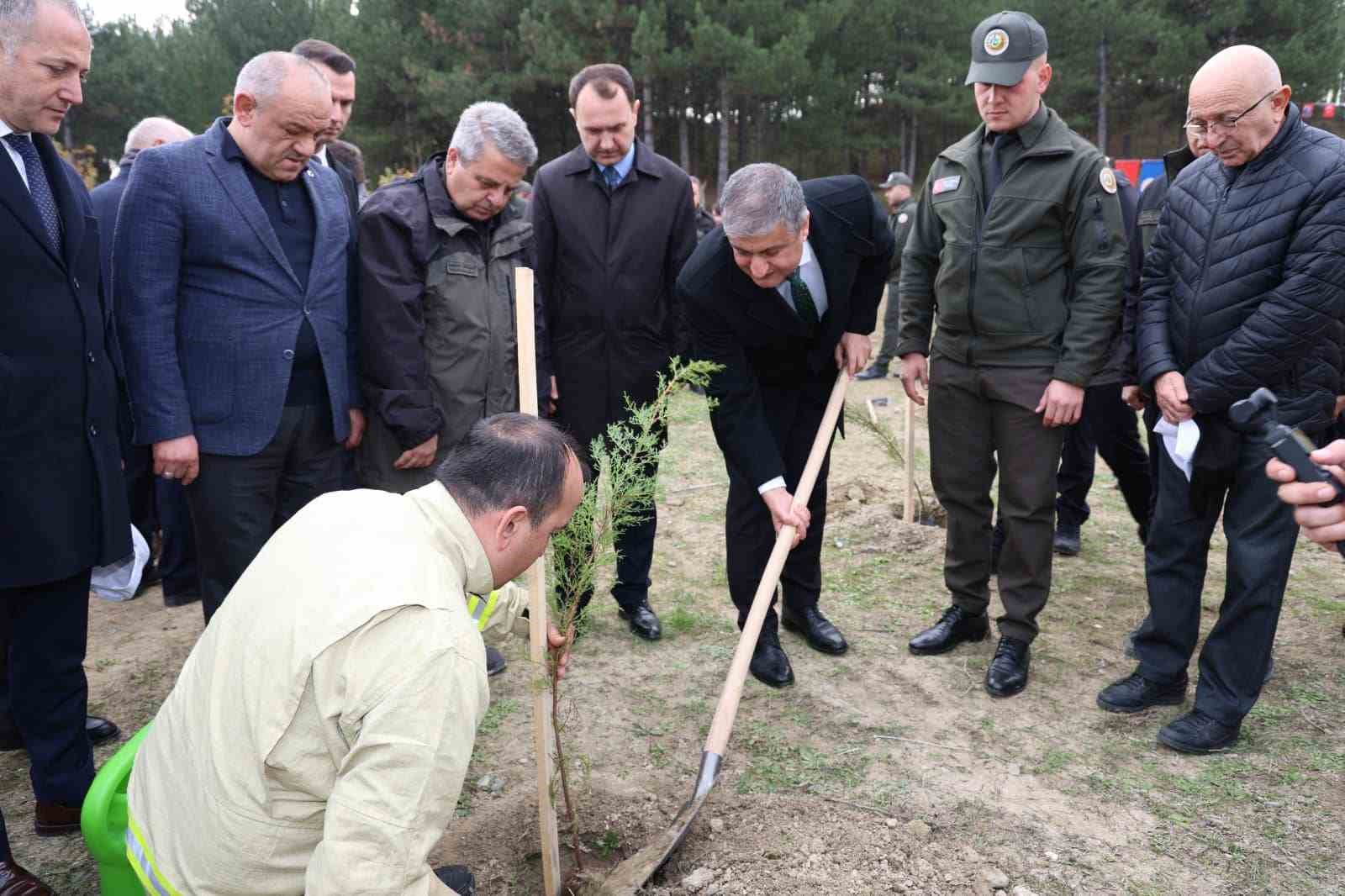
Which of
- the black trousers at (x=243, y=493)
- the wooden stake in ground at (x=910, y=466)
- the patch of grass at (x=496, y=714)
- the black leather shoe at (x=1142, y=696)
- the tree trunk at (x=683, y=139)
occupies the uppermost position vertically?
the tree trunk at (x=683, y=139)

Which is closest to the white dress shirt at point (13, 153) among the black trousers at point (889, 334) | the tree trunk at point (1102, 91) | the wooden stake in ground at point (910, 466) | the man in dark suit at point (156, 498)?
the man in dark suit at point (156, 498)

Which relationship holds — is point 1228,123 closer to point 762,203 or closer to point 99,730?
point 762,203

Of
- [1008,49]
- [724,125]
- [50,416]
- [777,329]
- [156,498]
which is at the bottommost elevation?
[156,498]

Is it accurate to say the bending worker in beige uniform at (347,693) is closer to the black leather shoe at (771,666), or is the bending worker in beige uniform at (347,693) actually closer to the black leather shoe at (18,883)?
the black leather shoe at (18,883)

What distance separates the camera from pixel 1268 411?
212 centimetres

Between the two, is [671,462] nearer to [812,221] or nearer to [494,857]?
[812,221]

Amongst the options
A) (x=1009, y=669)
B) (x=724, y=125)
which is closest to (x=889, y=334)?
(x=1009, y=669)

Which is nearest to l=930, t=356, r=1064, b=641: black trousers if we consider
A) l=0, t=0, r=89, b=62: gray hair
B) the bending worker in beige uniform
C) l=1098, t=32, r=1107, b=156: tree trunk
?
the bending worker in beige uniform

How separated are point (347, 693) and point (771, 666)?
7.80 feet

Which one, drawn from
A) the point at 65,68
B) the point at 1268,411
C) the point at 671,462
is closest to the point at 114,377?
the point at 65,68

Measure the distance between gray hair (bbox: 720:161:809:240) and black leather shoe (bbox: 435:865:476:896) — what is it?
1.95 m

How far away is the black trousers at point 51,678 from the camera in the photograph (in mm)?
2736

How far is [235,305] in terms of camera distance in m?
3.09

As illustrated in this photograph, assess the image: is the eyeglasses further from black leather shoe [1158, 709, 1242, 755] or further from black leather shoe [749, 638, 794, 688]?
black leather shoe [749, 638, 794, 688]
